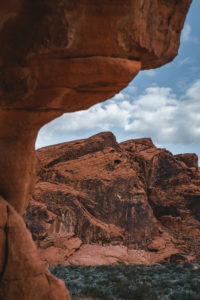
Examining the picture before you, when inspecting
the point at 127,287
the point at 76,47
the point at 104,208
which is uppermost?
the point at 76,47

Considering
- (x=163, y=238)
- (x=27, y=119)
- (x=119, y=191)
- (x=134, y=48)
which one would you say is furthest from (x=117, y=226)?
(x=134, y=48)

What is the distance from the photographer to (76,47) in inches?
135

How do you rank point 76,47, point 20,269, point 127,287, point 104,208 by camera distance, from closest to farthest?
point 76,47
point 20,269
point 127,287
point 104,208

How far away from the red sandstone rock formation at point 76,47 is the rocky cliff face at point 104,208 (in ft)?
32.4

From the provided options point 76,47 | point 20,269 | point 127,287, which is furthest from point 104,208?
point 76,47

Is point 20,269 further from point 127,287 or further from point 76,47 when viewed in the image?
point 127,287

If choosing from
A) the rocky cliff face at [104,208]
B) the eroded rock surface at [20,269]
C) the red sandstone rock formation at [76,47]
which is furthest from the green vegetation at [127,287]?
the red sandstone rock formation at [76,47]

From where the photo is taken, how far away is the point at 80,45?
134 inches

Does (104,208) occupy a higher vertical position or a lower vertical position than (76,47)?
lower

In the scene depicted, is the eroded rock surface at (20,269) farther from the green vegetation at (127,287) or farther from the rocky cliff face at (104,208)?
the rocky cliff face at (104,208)

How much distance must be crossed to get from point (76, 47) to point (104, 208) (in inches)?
683

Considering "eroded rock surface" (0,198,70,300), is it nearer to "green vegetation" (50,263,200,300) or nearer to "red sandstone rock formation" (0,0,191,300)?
"red sandstone rock formation" (0,0,191,300)

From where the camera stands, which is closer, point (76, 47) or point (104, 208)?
point (76, 47)

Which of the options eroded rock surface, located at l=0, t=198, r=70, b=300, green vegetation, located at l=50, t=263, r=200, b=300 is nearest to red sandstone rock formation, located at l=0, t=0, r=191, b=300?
eroded rock surface, located at l=0, t=198, r=70, b=300
